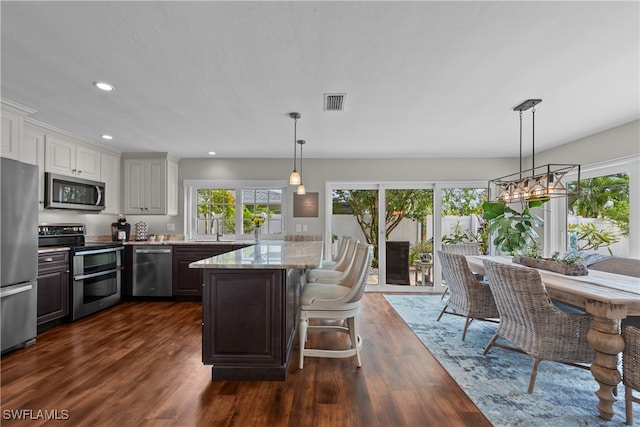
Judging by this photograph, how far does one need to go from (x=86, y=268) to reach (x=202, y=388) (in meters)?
2.64

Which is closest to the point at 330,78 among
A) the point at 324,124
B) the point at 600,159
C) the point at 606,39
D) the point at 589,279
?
the point at 324,124

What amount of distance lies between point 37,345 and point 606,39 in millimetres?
5056

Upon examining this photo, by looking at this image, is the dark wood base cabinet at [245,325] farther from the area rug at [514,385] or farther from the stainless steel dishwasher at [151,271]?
the stainless steel dishwasher at [151,271]

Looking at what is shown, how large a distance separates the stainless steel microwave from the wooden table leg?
5.23 meters

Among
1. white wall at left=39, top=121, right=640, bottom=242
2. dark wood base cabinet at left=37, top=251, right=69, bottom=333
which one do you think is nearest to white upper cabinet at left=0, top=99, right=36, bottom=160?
dark wood base cabinet at left=37, top=251, right=69, bottom=333

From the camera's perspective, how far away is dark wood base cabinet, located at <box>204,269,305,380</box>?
2.27 m

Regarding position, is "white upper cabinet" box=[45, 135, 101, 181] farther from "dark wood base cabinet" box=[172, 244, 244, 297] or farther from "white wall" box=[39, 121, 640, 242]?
"dark wood base cabinet" box=[172, 244, 244, 297]

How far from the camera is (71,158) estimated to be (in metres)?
3.96

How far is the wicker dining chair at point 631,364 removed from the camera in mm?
1733

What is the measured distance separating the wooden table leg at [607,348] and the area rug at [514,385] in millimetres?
115

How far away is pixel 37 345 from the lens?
291 centimetres

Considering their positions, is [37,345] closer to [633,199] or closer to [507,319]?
[507,319]

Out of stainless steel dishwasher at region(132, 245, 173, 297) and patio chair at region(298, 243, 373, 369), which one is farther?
stainless steel dishwasher at region(132, 245, 173, 297)

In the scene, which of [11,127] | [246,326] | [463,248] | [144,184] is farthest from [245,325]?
[144,184]
